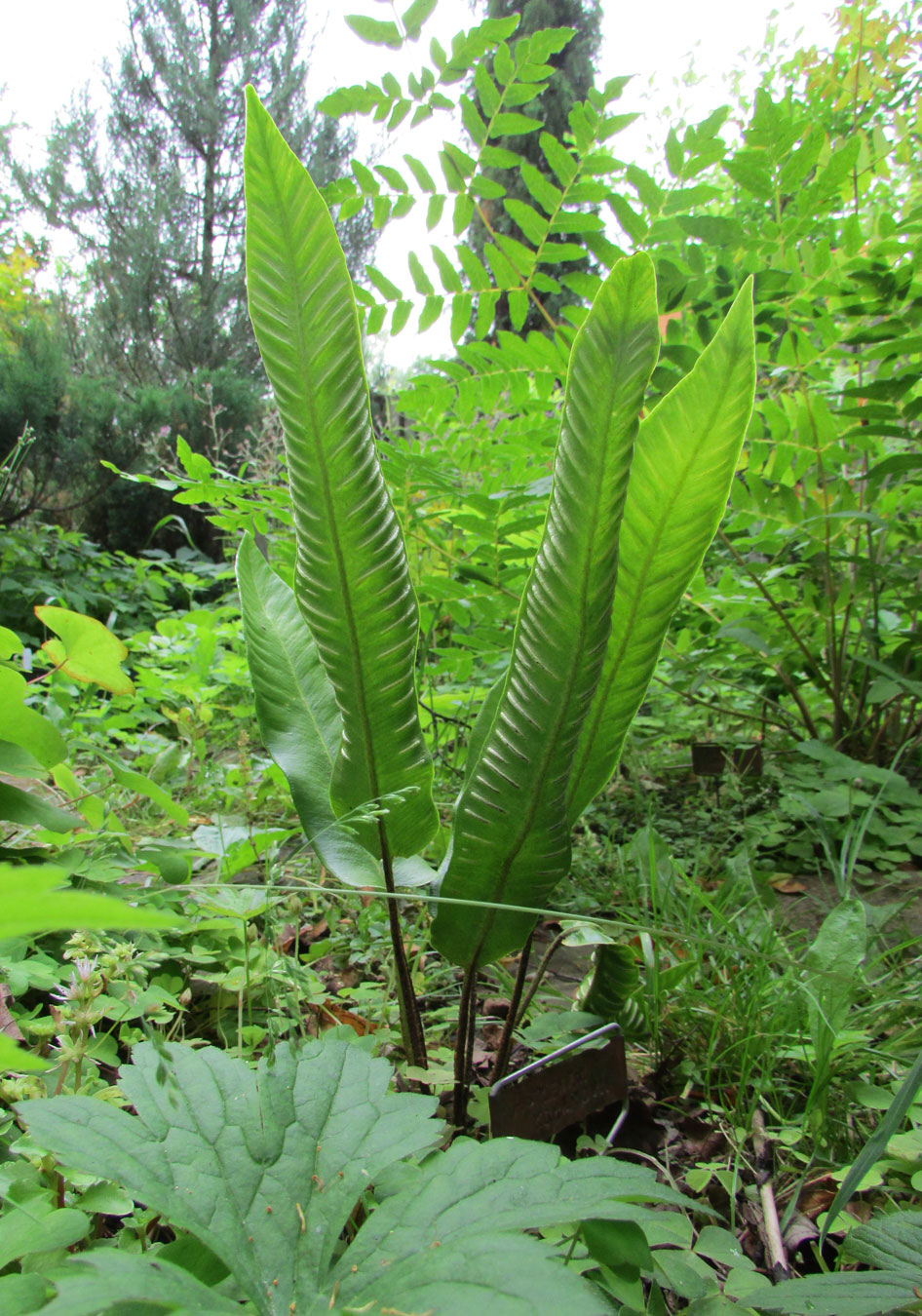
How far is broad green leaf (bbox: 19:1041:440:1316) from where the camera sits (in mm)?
445

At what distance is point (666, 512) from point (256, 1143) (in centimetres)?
59

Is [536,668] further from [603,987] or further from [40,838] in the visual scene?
[40,838]

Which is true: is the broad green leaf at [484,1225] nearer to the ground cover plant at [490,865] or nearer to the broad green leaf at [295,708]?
the ground cover plant at [490,865]

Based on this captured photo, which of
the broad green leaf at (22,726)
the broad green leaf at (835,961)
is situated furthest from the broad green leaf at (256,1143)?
the broad green leaf at (835,961)

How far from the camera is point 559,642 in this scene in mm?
629

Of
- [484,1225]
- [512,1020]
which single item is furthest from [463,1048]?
[484,1225]

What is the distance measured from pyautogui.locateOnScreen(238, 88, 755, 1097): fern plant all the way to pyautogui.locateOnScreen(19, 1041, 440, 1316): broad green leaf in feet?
0.55

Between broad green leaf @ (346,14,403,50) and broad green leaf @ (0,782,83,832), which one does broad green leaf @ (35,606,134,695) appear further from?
broad green leaf @ (346,14,403,50)

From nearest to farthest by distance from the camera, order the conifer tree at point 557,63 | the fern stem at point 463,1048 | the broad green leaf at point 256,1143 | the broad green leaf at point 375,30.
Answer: the broad green leaf at point 256,1143 → the fern stem at point 463,1048 → the broad green leaf at point 375,30 → the conifer tree at point 557,63

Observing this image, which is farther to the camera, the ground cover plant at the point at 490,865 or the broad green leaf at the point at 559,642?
the broad green leaf at the point at 559,642

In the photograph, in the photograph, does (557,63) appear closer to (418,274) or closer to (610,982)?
(418,274)

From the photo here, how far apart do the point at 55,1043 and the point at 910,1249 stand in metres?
0.80

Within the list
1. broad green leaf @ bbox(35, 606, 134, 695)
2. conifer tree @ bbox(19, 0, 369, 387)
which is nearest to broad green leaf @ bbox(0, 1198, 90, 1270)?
broad green leaf @ bbox(35, 606, 134, 695)

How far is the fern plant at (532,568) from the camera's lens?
2.00 feet
